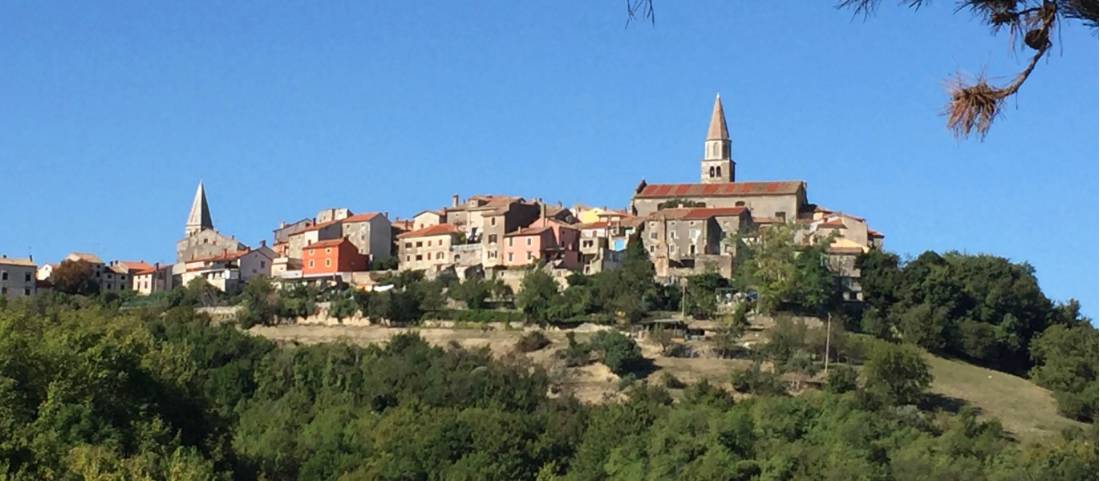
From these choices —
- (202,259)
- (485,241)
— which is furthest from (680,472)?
(202,259)

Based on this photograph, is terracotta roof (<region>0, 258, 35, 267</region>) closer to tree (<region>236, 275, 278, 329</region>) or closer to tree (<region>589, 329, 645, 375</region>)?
tree (<region>236, 275, 278, 329</region>)

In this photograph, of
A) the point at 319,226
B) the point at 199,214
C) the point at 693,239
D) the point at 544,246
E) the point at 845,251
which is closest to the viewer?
the point at 845,251

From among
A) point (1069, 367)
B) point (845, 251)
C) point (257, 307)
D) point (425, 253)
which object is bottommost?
point (1069, 367)

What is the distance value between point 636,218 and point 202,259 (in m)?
19.6

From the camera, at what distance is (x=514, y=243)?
78.8 m

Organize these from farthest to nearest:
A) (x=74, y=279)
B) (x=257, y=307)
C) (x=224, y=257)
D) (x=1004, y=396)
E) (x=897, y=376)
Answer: (x=224, y=257) → (x=74, y=279) → (x=257, y=307) → (x=1004, y=396) → (x=897, y=376)

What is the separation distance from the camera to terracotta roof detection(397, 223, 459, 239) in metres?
82.1

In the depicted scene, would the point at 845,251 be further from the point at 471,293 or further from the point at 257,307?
the point at 257,307

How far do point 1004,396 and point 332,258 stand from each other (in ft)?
92.6

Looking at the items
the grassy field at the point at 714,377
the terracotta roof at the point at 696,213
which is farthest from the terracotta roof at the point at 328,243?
the terracotta roof at the point at 696,213

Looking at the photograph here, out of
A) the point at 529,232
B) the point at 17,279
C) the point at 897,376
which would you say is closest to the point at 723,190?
the point at 529,232

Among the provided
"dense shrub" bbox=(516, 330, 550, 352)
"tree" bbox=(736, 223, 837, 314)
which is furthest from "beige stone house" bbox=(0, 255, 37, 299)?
"tree" bbox=(736, 223, 837, 314)

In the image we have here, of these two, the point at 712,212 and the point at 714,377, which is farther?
the point at 712,212

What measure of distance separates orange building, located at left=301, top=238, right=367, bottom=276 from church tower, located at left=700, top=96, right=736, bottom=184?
1859 centimetres
